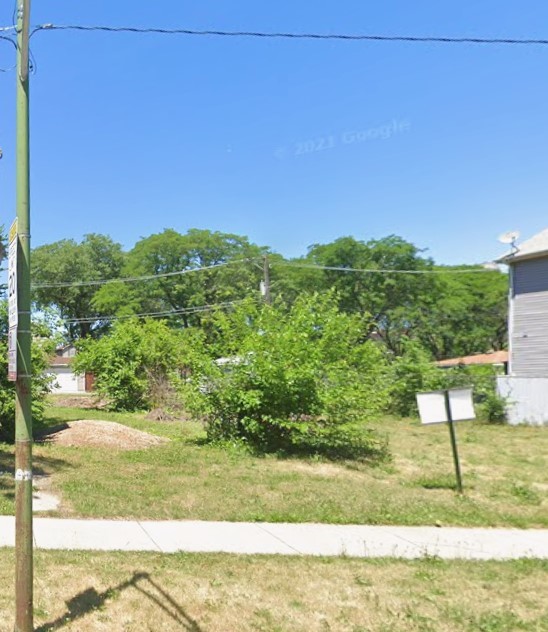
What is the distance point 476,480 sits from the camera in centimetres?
1096

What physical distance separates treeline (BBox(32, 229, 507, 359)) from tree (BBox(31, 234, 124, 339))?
0.09m

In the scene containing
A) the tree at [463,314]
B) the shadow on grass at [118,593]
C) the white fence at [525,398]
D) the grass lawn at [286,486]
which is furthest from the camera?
the tree at [463,314]

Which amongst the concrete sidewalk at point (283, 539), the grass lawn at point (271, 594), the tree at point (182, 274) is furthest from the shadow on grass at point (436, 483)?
the tree at point (182, 274)

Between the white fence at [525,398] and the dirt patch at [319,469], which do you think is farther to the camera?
the white fence at [525,398]

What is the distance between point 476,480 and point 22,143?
9669 mm

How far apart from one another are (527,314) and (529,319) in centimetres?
21

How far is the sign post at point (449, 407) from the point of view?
9.70 metres

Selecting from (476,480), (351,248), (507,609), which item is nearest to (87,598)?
(507,609)

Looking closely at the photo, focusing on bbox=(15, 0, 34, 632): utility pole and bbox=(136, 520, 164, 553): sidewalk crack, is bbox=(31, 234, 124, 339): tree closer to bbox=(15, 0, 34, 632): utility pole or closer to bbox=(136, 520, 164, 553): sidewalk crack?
bbox=(136, 520, 164, 553): sidewalk crack

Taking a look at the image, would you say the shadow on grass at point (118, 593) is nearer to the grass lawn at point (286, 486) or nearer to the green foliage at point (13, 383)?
the grass lawn at point (286, 486)

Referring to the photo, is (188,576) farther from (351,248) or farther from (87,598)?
(351,248)

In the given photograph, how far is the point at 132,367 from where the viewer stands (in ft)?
76.2

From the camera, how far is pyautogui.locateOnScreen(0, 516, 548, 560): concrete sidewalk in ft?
20.8

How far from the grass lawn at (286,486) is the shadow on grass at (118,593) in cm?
281
